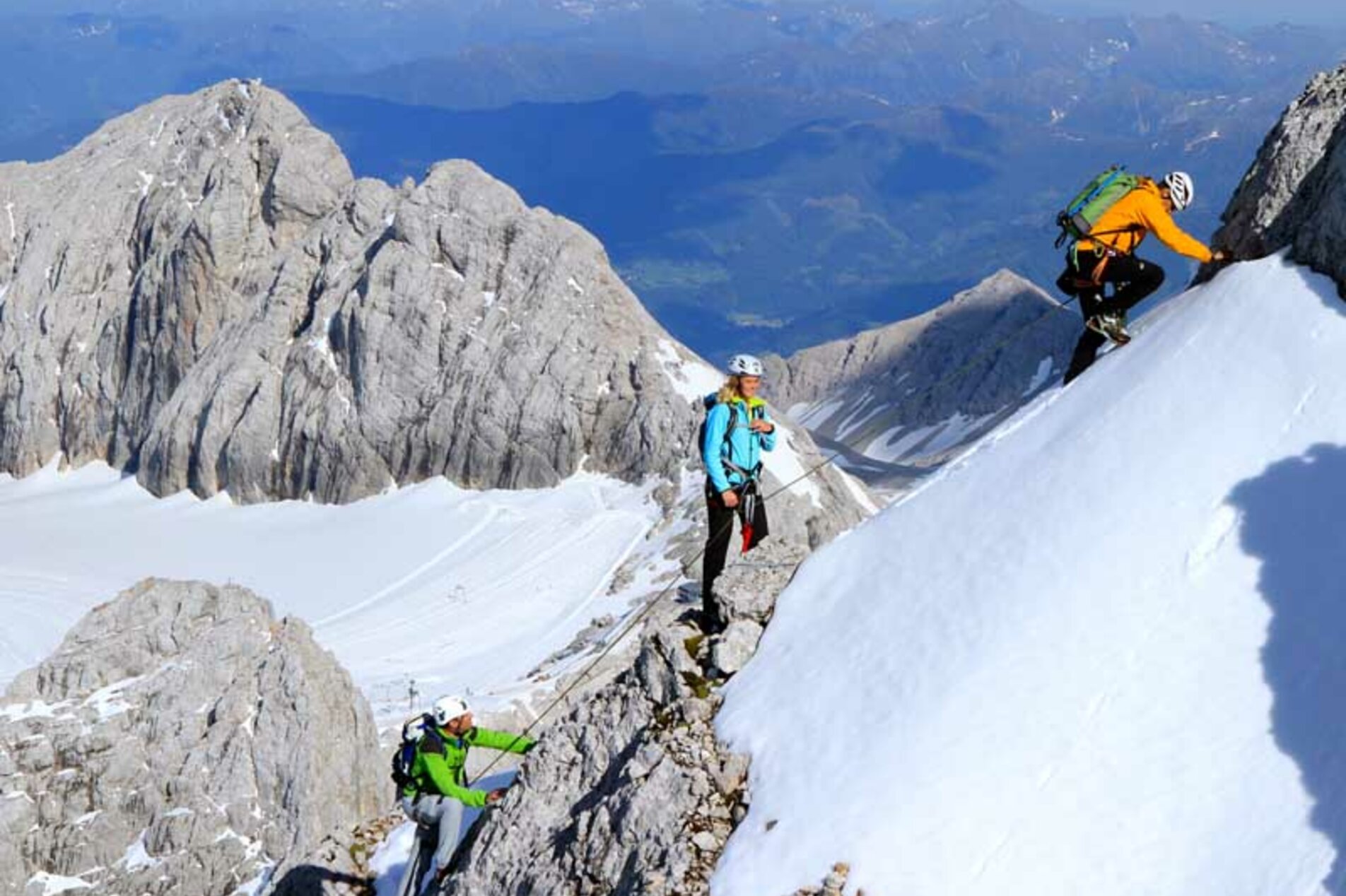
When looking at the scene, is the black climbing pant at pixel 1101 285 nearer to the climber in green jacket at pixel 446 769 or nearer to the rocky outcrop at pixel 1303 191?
the rocky outcrop at pixel 1303 191

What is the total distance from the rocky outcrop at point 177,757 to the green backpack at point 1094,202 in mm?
26839

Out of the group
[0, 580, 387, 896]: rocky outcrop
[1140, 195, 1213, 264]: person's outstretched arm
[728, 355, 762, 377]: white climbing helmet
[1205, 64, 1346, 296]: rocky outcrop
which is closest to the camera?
[1205, 64, 1346, 296]: rocky outcrop

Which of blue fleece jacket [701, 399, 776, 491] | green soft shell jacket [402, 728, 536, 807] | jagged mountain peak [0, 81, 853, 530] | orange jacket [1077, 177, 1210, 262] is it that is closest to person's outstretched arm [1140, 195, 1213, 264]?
orange jacket [1077, 177, 1210, 262]

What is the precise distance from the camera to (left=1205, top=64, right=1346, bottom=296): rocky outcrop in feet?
59.5

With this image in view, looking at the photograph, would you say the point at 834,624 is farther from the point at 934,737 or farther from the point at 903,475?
the point at 903,475

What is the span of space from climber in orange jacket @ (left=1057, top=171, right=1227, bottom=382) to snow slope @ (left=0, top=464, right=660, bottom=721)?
38.9 metres

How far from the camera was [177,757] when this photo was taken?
133ft

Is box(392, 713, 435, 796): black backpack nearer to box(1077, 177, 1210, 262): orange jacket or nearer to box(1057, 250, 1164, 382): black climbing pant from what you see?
box(1057, 250, 1164, 382): black climbing pant

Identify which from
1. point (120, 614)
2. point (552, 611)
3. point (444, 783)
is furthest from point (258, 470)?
point (444, 783)

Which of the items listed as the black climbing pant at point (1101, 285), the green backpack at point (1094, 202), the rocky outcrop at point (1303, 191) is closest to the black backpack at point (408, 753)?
the black climbing pant at point (1101, 285)

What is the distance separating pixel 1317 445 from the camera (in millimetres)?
16109

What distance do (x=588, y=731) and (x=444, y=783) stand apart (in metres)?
2.12

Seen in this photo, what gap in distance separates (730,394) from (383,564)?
6461cm

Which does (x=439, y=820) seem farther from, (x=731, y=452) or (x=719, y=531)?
(x=731, y=452)
